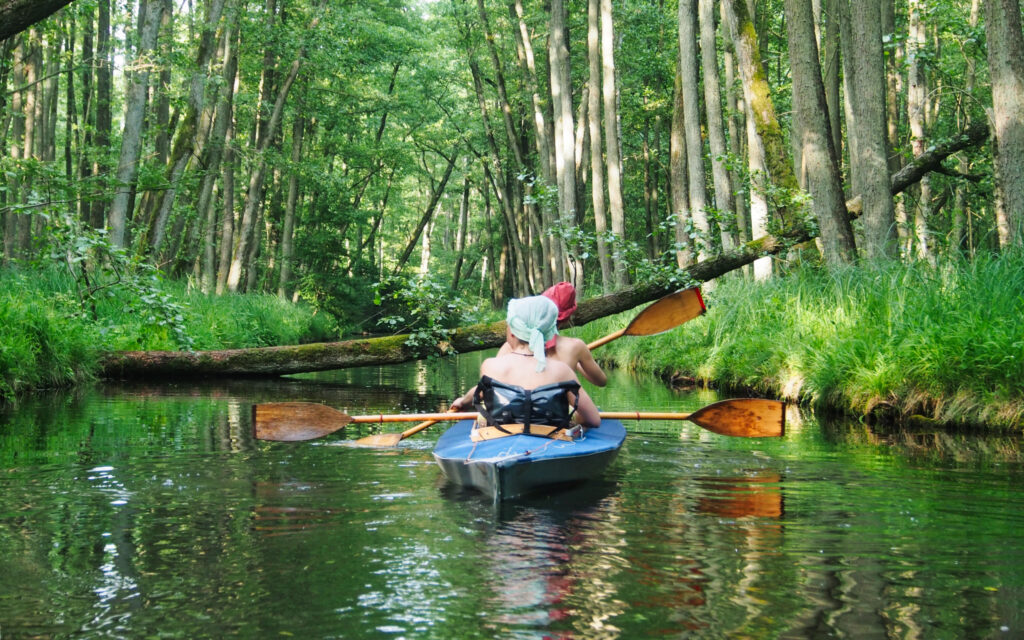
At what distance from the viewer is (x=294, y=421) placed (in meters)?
6.52

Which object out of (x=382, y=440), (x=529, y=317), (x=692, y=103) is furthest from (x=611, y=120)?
(x=529, y=317)

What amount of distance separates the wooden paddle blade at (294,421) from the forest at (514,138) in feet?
7.38

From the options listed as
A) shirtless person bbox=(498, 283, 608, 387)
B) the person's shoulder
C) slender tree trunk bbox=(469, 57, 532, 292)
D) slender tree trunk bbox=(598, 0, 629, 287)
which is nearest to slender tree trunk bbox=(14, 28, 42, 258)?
slender tree trunk bbox=(469, 57, 532, 292)

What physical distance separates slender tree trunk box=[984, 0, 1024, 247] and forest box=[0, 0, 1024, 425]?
0.07 ft

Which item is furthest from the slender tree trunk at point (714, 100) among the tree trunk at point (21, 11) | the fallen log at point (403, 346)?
the tree trunk at point (21, 11)

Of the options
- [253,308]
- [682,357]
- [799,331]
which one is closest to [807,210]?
[799,331]

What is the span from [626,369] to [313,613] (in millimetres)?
13905

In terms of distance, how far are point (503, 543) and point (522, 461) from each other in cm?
69

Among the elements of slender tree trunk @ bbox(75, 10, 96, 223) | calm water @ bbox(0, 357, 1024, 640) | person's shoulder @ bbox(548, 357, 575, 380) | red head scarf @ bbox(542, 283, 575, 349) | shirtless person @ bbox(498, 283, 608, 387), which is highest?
slender tree trunk @ bbox(75, 10, 96, 223)

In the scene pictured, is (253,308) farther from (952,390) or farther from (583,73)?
(952,390)

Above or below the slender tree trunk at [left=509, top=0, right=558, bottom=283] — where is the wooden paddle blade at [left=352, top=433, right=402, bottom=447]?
below

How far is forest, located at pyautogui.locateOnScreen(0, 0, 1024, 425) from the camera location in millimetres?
10359

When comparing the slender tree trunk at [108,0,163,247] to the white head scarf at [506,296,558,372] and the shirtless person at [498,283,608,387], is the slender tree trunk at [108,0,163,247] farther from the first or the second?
the white head scarf at [506,296,558,372]

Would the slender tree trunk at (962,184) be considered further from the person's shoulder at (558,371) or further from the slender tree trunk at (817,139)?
the person's shoulder at (558,371)
